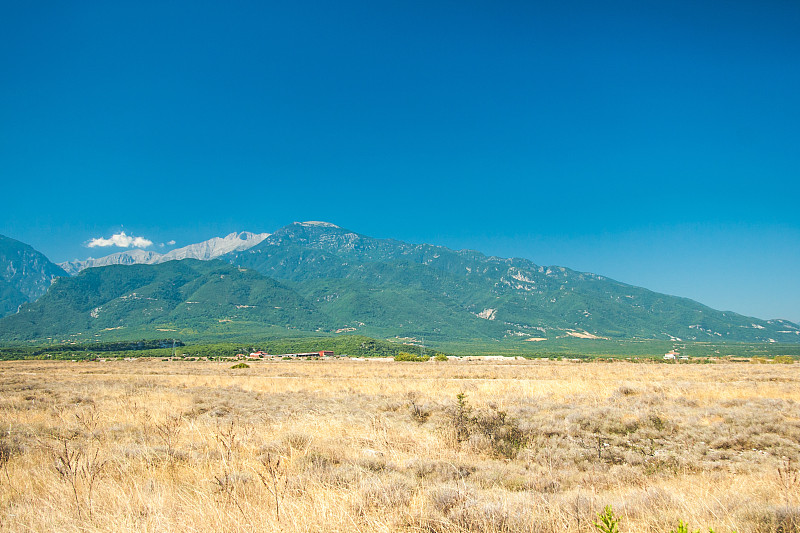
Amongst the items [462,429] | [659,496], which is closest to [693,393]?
[462,429]

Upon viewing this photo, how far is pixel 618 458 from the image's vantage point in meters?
8.03

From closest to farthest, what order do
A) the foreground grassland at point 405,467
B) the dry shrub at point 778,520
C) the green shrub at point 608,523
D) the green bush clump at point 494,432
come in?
the green shrub at point 608,523 < the dry shrub at point 778,520 < the foreground grassland at point 405,467 < the green bush clump at point 494,432

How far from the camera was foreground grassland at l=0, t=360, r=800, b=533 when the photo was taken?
4195mm

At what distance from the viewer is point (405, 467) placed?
6.61m

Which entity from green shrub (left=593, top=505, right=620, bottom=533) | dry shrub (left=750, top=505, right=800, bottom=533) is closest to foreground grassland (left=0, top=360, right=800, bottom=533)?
dry shrub (left=750, top=505, right=800, bottom=533)

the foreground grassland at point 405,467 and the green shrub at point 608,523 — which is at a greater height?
the green shrub at point 608,523

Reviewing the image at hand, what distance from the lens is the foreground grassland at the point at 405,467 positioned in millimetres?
4195

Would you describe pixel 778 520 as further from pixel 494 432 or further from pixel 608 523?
pixel 494 432

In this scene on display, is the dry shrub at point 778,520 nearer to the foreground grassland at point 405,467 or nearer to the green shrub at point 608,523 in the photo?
the foreground grassland at point 405,467

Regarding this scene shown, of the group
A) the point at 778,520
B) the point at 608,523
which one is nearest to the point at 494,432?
the point at 778,520

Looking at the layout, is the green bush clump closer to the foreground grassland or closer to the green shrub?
the foreground grassland

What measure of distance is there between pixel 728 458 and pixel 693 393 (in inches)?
379

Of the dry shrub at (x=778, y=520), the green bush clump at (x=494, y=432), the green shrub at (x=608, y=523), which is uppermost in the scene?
the green shrub at (x=608, y=523)

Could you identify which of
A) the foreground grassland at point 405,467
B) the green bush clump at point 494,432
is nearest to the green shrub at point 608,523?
the foreground grassland at point 405,467
